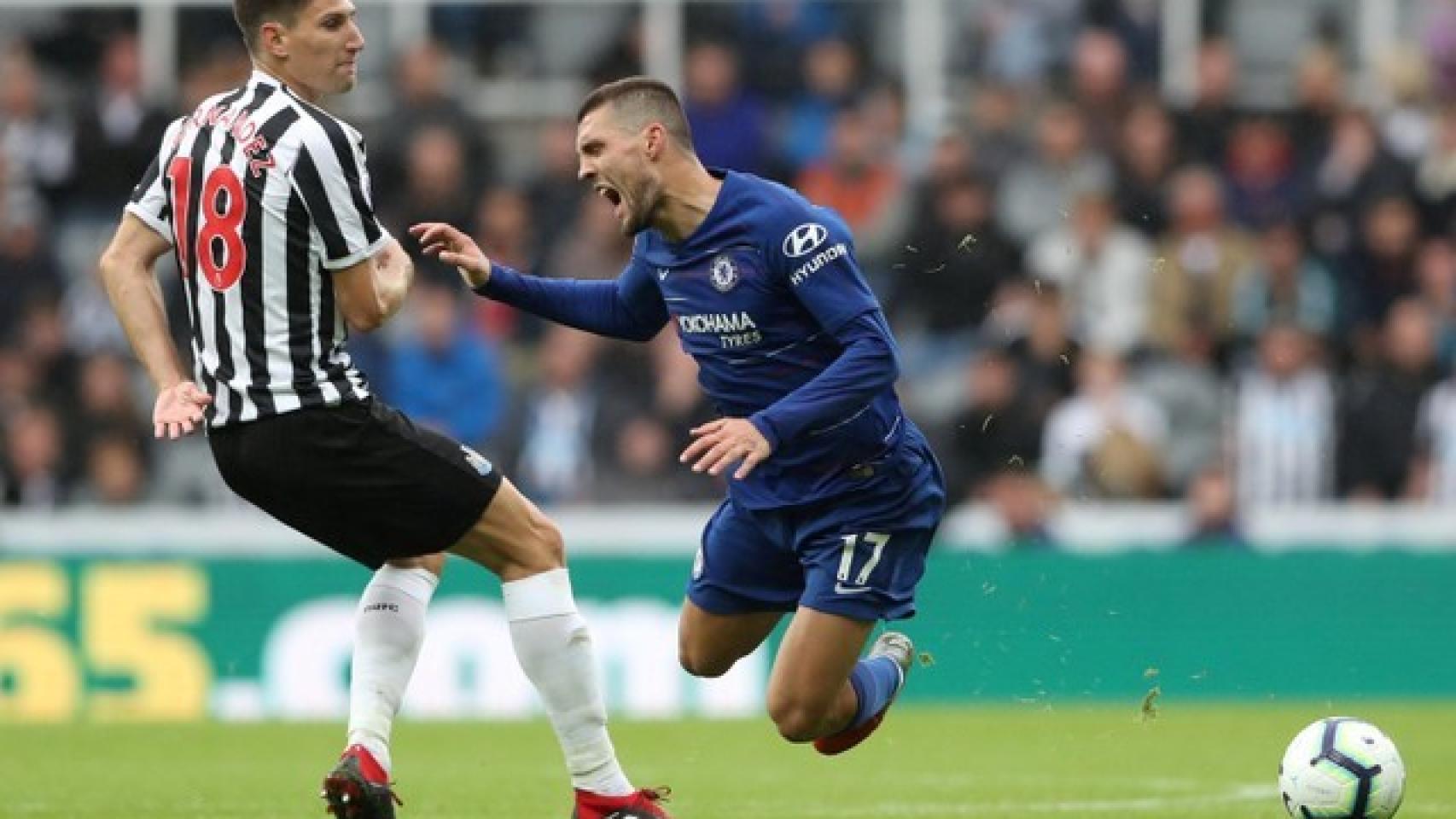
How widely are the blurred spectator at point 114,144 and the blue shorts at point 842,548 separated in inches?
341

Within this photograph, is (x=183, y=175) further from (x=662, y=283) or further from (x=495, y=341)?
(x=495, y=341)

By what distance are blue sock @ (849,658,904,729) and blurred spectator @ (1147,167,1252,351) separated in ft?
21.9

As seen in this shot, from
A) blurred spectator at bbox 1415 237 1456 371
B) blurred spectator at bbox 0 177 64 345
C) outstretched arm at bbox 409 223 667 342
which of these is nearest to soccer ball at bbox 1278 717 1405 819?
outstretched arm at bbox 409 223 667 342

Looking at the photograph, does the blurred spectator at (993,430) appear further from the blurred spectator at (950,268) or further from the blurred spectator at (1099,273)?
the blurred spectator at (1099,273)

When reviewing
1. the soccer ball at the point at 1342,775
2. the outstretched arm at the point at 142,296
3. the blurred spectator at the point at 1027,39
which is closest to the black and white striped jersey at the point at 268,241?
the outstretched arm at the point at 142,296

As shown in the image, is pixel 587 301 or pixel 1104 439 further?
pixel 1104 439

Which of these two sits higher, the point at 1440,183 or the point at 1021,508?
the point at 1440,183

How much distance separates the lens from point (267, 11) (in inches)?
289

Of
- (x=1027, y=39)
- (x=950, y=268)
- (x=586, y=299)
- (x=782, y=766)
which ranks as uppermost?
(x=1027, y=39)

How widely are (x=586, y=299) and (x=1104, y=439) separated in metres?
6.78

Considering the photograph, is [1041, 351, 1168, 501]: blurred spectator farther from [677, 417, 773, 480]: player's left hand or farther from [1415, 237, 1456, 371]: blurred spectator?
[677, 417, 773, 480]: player's left hand

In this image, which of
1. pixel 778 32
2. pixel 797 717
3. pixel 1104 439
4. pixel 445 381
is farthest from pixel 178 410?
pixel 778 32

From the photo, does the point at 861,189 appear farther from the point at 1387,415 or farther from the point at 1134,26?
the point at 1387,415

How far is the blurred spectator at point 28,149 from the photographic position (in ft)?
54.1
